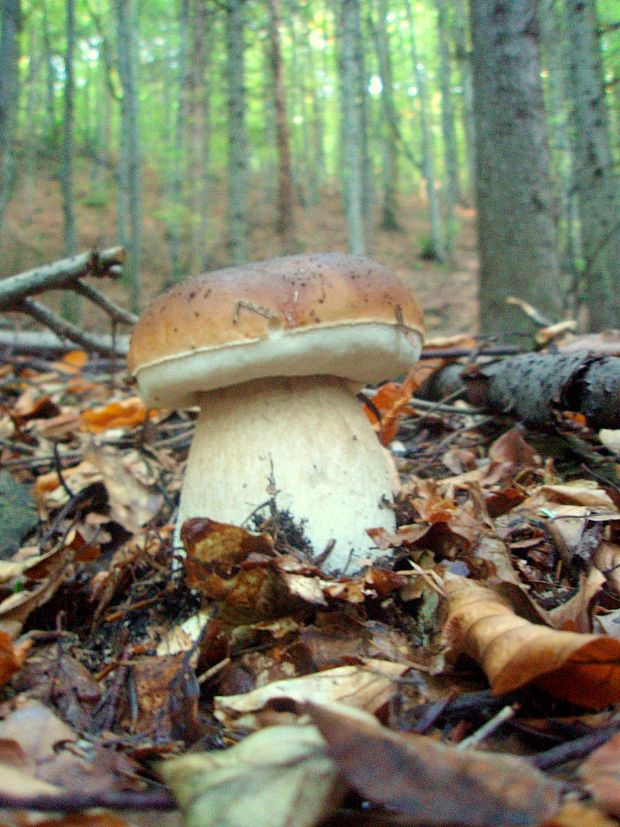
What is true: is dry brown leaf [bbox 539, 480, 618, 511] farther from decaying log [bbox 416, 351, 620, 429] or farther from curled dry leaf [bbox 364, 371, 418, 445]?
curled dry leaf [bbox 364, 371, 418, 445]

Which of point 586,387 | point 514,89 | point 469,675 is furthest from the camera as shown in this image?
point 514,89

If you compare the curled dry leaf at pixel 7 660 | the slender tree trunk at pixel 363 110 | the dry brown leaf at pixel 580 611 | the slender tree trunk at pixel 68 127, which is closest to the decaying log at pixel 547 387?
the dry brown leaf at pixel 580 611

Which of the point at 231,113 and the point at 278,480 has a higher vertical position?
the point at 231,113

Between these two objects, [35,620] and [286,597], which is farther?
[35,620]

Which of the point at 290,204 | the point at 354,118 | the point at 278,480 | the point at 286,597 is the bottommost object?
the point at 286,597

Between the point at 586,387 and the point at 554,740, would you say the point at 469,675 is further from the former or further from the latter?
the point at 586,387

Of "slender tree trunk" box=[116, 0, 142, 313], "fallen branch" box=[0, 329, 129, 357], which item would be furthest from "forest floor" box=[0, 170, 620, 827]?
"slender tree trunk" box=[116, 0, 142, 313]

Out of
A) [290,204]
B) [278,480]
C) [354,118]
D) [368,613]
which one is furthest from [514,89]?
[290,204]
